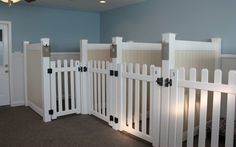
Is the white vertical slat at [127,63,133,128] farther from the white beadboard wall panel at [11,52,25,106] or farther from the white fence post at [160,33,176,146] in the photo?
the white beadboard wall panel at [11,52,25,106]

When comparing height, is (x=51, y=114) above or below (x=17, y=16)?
below

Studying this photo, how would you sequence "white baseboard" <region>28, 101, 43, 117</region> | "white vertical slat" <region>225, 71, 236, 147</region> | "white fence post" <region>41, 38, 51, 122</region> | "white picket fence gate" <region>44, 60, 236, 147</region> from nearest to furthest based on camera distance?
"white vertical slat" <region>225, 71, 236, 147</region>, "white picket fence gate" <region>44, 60, 236, 147</region>, "white fence post" <region>41, 38, 51, 122</region>, "white baseboard" <region>28, 101, 43, 117</region>

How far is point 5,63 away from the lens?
505cm

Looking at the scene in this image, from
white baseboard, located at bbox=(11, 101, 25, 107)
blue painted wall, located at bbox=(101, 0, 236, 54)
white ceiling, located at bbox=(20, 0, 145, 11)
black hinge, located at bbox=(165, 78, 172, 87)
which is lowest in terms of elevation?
white baseboard, located at bbox=(11, 101, 25, 107)

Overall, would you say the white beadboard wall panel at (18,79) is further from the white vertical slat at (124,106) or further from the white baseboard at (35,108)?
the white vertical slat at (124,106)

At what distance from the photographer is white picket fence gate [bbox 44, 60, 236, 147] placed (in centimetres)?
234

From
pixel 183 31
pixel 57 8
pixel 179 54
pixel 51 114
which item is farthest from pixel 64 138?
pixel 57 8

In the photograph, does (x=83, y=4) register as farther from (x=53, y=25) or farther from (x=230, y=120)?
(x=230, y=120)

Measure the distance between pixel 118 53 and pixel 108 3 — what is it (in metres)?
2.09

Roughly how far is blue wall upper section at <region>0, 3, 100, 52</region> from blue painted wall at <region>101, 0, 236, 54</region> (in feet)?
2.06

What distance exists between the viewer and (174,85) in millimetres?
2643

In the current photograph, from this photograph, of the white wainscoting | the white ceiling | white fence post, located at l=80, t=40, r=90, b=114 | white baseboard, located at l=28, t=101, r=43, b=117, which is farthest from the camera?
the white ceiling

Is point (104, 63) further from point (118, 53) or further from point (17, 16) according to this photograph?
point (17, 16)

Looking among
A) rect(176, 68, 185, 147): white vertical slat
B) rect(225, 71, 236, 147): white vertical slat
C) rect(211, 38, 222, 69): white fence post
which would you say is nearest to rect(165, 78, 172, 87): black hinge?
rect(176, 68, 185, 147): white vertical slat
